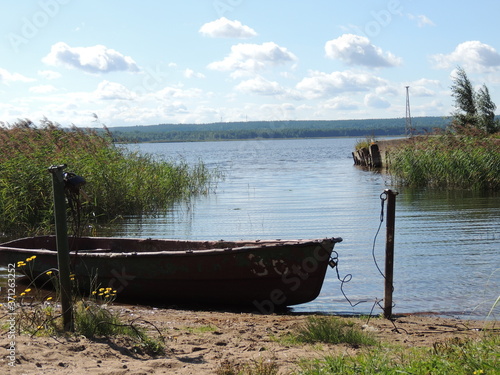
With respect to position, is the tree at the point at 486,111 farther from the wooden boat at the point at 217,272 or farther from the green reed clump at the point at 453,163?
the wooden boat at the point at 217,272

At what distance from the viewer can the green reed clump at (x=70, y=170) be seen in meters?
15.8

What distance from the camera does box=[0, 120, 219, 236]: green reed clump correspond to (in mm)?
15797

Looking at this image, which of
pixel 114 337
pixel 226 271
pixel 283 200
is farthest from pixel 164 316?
pixel 283 200

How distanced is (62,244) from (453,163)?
20923mm

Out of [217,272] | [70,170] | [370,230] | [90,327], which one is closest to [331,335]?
[90,327]

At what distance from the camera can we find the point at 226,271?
31.4 feet

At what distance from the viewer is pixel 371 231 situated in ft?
55.0

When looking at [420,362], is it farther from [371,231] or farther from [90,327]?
[371,231]

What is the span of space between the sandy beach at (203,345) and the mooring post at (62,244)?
1.02 ft

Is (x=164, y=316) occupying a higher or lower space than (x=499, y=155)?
lower

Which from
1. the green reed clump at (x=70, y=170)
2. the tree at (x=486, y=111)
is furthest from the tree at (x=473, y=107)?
the green reed clump at (x=70, y=170)

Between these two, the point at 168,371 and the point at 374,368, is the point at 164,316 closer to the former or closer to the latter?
the point at 168,371

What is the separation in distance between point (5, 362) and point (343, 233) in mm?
11900

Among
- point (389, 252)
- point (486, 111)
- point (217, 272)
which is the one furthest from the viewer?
point (486, 111)
